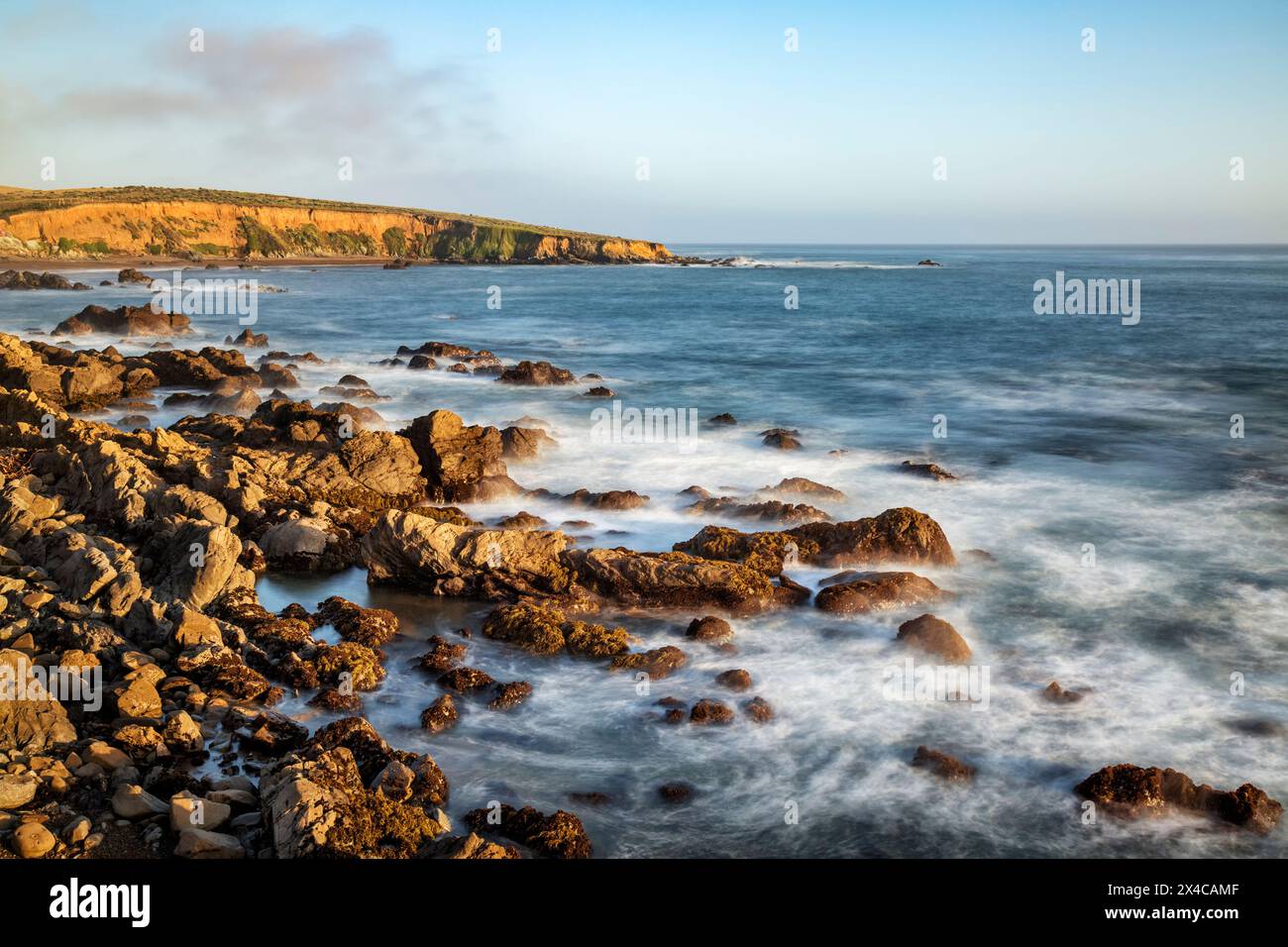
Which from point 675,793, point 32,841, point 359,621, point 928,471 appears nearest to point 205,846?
point 32,841

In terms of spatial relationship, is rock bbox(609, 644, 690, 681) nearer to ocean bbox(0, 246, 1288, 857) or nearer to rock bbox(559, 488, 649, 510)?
ocean bbox(0, 246, 1288, 857)

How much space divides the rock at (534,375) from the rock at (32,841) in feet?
96.3

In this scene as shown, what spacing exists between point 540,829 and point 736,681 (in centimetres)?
404

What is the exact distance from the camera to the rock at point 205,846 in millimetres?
8086

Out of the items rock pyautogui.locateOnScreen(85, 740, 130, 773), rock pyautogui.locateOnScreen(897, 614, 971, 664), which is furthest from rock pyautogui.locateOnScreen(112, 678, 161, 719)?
rock pyautogui.locateOnScreen(897, 614, 971, 664)

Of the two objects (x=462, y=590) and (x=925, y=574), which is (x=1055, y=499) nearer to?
(x=925, y=574)

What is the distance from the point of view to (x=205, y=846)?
26.7 ft

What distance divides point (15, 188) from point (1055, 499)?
510 feet

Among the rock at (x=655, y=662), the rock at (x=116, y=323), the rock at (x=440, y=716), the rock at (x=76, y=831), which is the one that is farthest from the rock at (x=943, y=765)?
the rock at (x=116, y=323)

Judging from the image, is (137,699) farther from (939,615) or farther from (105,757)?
(939,615)

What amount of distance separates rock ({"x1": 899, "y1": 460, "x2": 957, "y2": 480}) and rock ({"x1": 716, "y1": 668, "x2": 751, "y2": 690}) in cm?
1244

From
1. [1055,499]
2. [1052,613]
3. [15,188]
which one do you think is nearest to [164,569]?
[1052,613]

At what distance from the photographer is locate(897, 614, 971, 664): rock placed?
13.3m

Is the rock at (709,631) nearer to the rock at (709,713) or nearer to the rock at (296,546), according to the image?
the rock at (709,713)
